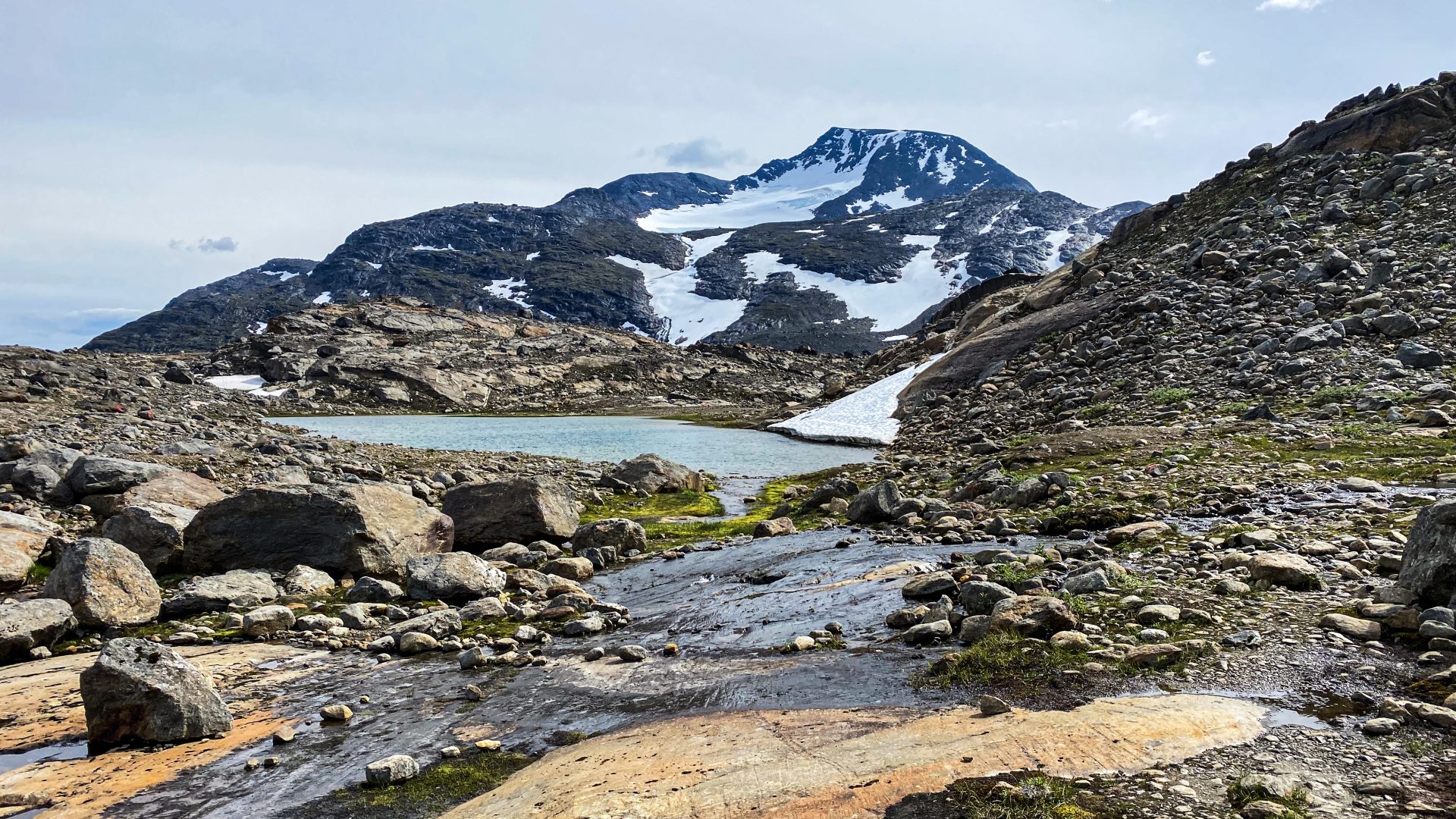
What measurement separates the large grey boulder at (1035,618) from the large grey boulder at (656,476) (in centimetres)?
2537

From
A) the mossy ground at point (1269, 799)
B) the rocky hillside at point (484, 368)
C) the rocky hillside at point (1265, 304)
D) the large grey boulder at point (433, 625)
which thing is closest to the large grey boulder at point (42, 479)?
the large grey boulder at point (433, 625)

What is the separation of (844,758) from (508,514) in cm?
1710

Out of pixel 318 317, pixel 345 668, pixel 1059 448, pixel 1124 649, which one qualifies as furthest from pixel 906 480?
pixel 318 317

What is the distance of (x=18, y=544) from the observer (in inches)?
656

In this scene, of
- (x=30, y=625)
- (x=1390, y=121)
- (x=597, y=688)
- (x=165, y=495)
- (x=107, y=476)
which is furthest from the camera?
(x=1390, y=121)

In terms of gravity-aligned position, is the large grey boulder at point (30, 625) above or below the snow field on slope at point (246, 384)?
below

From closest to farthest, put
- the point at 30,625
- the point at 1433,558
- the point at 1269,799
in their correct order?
the point at 1269,799, the point at 1433,558, the point at 30,625

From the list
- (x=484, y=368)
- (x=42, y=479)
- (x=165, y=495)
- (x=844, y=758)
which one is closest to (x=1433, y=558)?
(x=844, y=758)

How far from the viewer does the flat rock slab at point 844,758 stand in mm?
7148

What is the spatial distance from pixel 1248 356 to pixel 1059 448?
12.2 metres

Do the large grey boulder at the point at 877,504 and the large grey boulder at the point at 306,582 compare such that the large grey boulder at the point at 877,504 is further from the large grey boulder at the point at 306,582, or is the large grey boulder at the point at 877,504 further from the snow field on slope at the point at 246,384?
the snow field on slope at the point at 246,384

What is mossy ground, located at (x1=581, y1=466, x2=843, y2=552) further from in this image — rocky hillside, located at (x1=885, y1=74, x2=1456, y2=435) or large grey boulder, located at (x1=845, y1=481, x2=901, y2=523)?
rocky hillside, located at (x1=885, y1=74, x2=1456, y2=435)

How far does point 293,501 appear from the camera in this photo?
1875 centimetres

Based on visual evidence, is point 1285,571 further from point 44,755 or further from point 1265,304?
point 1265,304
